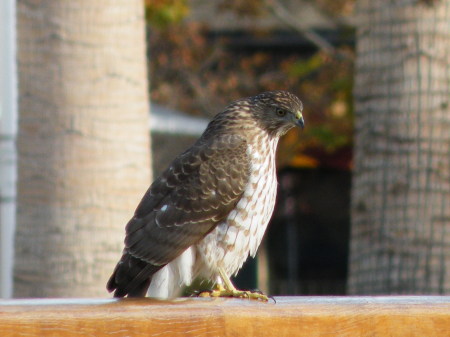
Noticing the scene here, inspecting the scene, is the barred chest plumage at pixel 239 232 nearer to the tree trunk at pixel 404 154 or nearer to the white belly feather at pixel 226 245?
the white belly feather at pixel 226 245

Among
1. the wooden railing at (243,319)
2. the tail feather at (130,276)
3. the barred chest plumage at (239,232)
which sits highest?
the barred chest plumage at (239,232)

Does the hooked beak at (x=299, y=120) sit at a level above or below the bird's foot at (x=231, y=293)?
above

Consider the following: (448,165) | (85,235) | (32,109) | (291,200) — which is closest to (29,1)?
(32,109)

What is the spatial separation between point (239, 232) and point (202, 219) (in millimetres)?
162

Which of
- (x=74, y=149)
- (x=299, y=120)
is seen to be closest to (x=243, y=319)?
(x=299, y=120)

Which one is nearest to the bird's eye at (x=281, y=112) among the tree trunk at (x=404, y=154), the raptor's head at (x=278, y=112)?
the raptor's head at (x=278, y=112)

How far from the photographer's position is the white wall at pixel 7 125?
591 centimetres

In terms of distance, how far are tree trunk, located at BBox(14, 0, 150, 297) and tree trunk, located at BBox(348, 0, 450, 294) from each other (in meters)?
1.38

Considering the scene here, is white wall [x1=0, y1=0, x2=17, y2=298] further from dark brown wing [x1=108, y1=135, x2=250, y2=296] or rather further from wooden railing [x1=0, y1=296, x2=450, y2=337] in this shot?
wooden railing [x1=0, y1=296, x2=450, y2=337]

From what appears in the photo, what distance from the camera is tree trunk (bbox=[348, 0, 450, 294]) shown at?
634 centimetres

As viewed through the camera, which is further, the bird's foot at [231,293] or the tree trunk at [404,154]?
the tree trunk at [404,154]

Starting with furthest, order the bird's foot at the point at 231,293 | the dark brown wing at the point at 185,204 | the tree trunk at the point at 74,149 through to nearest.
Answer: the tree trunk at the point at 74,149 → the dark brown wing at the point at 185,204 → the bird's foot at the point at 231,293

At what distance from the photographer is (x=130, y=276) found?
14.4 feet

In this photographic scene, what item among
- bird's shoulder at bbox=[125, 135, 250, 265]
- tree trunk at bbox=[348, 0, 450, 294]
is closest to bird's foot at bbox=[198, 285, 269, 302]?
bird's shoulder at bbox=[125, 135, 250, 265]
